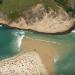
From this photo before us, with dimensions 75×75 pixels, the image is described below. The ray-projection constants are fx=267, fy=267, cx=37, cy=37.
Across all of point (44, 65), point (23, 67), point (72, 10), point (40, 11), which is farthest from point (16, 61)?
point (72, 10)

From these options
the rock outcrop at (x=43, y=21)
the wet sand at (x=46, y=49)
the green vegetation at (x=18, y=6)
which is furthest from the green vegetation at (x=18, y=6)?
the wet sand at (x=46, y=49)

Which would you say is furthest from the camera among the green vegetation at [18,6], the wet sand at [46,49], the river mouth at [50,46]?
the green vegetation at [18,6]

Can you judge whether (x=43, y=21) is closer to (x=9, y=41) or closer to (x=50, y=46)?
(x=50, y=46)

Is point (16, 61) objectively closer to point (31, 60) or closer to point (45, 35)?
point (31, 60)

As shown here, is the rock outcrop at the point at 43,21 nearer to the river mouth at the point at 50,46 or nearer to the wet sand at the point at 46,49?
the river mouth at the point at 50,46

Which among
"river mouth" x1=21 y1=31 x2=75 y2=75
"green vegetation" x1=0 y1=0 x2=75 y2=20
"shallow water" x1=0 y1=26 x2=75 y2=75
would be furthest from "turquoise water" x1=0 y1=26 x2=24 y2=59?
"green vegetation" x1=0 y1=0 x2=75 y2=20
